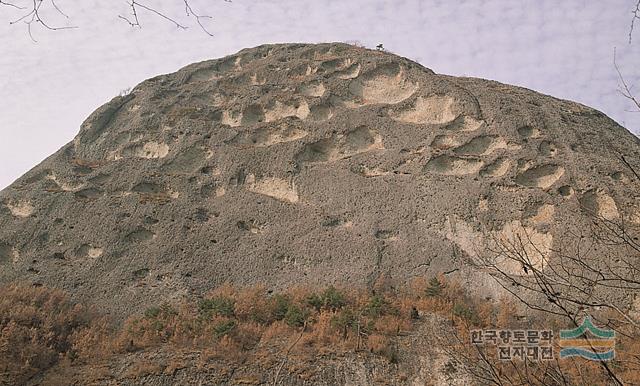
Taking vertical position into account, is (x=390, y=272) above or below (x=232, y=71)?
below

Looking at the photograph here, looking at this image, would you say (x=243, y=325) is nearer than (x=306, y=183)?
Yes

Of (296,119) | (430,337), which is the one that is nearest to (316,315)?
(430,337)

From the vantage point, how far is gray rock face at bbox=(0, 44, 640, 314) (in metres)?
14.6

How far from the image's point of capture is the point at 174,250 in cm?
1499

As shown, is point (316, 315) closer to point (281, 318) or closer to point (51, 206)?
point (281, 318)

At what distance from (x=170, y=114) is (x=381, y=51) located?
8.22 metres

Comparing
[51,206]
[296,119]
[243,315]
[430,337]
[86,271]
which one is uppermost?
[296,119]

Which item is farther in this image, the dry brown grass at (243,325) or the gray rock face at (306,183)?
the gray rock face at (306,183)

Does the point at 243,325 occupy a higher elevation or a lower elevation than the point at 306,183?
lower

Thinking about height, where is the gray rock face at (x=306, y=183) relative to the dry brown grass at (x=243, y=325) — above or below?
above

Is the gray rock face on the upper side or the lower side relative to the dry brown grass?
upper

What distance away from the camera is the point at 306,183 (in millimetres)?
16656

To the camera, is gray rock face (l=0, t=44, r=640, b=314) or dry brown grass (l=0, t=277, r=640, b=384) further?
gray rock face (l=0, t=44, r=640, b=314)

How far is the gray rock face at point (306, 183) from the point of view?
1462cm
